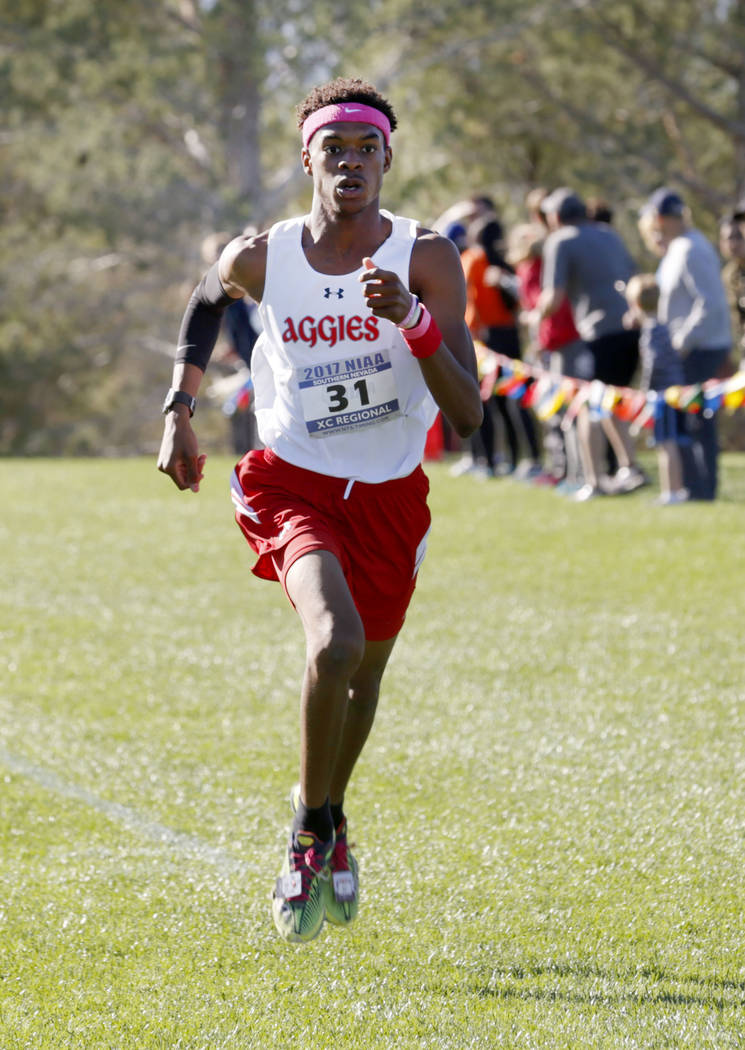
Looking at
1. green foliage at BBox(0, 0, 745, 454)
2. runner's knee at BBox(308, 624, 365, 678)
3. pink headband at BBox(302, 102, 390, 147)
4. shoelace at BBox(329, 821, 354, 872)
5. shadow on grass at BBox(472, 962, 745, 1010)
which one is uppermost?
green foliage at BBox(0, 0, 745, 454)

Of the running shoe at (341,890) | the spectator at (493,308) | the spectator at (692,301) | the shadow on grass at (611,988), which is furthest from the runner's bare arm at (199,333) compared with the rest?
the spectator at (493,308)

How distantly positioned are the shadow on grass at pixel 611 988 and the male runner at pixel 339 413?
19.2 inches

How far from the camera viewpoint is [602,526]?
11.1m

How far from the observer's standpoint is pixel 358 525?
4.22 metres

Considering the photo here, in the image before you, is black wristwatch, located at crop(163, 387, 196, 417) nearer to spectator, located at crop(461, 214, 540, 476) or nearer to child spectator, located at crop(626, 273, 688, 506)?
child spectator, located at crop(626, 273, 688, 506)

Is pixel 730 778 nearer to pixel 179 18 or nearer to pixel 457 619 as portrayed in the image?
pixel 457 619

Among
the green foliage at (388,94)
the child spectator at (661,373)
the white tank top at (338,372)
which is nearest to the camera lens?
the white tank top at (338,372)

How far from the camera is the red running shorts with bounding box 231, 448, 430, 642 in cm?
421

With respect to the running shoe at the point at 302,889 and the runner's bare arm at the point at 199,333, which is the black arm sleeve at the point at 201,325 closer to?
the runner's bare arm at the point at 199,333

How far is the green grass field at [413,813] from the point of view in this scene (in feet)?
12.0

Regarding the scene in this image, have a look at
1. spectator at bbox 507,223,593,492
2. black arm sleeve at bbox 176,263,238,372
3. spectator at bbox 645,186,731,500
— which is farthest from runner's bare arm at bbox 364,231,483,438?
spectator at bbox 507,223,593,492

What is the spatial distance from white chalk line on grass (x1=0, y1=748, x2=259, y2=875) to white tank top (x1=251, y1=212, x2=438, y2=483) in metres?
1.32

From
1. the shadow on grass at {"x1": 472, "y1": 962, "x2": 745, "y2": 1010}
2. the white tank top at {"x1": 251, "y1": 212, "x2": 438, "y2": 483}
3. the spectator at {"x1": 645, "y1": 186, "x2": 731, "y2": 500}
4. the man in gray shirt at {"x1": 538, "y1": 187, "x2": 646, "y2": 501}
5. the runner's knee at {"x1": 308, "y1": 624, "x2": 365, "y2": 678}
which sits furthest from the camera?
the man in gray shirt at {"x1": 538, "y1": 187, "x2": 646, "y2": 501}

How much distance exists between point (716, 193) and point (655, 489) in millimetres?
14109
